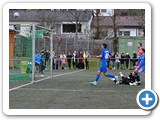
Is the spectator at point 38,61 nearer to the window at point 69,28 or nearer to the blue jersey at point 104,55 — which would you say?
the blue jersey at point 104,55

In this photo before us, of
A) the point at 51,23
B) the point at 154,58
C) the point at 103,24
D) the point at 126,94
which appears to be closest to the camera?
the point at 154,58

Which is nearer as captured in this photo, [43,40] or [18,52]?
[18,52]

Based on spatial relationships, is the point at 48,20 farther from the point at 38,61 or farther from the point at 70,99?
the point at 70,99

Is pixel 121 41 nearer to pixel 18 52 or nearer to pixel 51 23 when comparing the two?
pixel 51 23

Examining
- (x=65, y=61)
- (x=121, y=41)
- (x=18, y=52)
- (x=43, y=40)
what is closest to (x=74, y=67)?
(x=65, y=61)

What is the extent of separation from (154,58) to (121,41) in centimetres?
3137

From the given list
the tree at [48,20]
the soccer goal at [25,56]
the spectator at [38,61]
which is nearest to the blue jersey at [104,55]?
the soccer goal at [25,56]

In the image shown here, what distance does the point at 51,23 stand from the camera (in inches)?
1758

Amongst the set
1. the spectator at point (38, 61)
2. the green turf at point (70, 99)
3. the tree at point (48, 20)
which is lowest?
the green turf at point (70, 99)

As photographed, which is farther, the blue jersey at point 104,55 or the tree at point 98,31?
the tree at point 98,31

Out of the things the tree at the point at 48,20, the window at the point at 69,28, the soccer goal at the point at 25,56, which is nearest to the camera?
the soccer goal at the point at 25,56

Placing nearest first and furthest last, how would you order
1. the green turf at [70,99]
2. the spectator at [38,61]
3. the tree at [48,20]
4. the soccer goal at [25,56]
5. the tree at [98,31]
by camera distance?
the green turf at [70,99]
the soccer goal at [25,56]
the spectator at [38,61]
the tree at [48,20]
the tree at [98,31]

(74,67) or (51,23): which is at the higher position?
(51,23)
